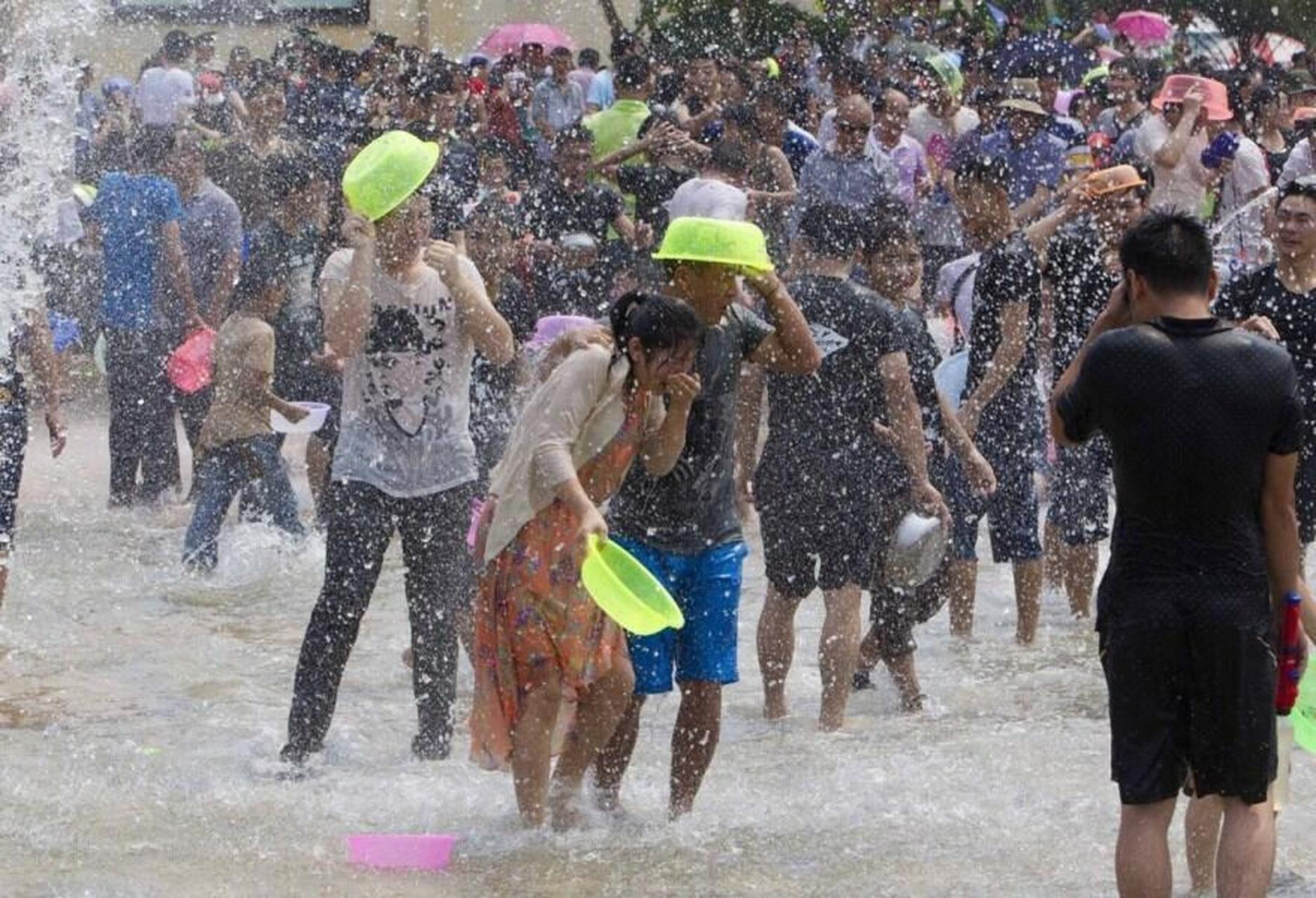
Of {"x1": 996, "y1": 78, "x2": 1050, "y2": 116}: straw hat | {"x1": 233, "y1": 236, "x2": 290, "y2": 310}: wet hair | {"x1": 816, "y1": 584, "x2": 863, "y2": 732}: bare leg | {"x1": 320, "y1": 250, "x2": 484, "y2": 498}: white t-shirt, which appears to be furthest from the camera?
{"x1": 996, "y1": 78, "x2": 1050, "y2": 116}: straw hat

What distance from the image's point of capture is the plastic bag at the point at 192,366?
11133 millimetres

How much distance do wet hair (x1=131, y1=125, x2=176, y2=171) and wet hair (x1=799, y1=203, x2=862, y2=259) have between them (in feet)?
18.3

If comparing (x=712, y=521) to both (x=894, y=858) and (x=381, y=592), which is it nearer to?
(x=894, y=858)

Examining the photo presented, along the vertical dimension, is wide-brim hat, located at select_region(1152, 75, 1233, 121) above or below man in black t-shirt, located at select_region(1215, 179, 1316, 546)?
above

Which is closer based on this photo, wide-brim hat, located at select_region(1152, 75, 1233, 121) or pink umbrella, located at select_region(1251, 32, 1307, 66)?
wide-brim hat, located at select_region(1152, 75, 1233, 121)

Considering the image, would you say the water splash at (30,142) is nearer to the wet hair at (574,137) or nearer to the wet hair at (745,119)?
the wet hair at (574,137)

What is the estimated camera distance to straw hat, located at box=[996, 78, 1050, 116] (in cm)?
1341

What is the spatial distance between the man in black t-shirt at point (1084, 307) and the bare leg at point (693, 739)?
2.80 metres

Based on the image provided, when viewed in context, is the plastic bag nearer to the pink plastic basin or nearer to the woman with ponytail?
the woman with ponytail

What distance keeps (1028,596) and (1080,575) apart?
1.08ft

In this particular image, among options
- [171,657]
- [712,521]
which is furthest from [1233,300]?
[171,657]

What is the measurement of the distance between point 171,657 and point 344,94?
852 cm

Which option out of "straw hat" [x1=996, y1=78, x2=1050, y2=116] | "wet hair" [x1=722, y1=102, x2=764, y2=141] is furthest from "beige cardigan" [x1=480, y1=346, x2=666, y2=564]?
"straw hat" [x1=996, y1=78, x2=1050, y2=116]

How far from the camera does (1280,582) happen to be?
479cm
